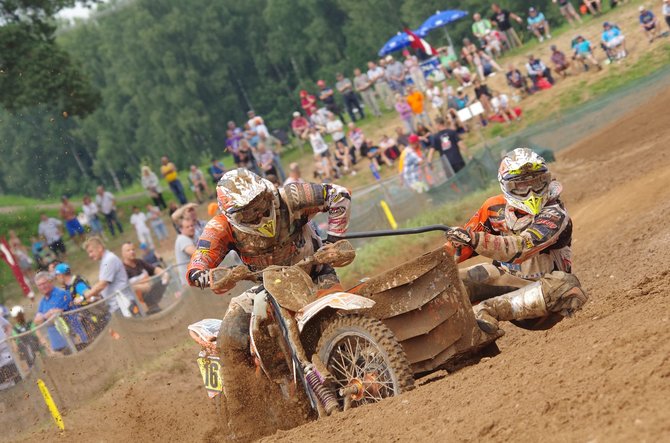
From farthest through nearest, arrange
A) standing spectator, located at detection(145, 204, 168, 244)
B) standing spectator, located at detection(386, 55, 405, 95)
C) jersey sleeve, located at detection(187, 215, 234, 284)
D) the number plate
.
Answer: standing spectator, located at detection(386, 55, 405, 95)
standing spectator, located at detection(145, 204, 168, 244)
the number plate
jersey sleeve, located at detection(187, 215, 234, 284)

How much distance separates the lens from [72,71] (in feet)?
Answer: 102

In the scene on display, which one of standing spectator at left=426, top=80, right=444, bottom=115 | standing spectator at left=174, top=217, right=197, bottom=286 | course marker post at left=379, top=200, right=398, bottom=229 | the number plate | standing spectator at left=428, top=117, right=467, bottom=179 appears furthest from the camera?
standing spectator at left=426, top=80, right=444, bottom=115

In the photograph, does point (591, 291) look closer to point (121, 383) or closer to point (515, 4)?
point (121, 383)

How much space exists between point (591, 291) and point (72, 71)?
24.1 m

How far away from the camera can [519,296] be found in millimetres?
8039

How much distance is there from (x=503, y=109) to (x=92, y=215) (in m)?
12.5

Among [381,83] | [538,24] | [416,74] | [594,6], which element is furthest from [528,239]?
[538,24]

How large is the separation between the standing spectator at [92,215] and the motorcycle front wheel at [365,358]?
21.8m

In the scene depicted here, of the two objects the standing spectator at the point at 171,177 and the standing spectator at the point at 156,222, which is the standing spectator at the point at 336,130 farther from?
the standing spectator at the point at 156,222

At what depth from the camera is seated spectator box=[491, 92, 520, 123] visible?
29.1 metres

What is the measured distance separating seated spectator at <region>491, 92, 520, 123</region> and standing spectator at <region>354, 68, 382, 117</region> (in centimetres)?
642

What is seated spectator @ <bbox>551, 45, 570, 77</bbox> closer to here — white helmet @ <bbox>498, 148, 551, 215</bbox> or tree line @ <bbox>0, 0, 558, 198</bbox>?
tree line @ <bbox>0, 0, 558, 198</bbox>

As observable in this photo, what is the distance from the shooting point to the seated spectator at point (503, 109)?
29.1m

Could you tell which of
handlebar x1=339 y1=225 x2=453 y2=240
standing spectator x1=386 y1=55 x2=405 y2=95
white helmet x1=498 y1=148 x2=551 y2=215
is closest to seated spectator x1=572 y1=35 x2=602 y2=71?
standing spectator x1=386 y1=55 x2=405 y2=95
